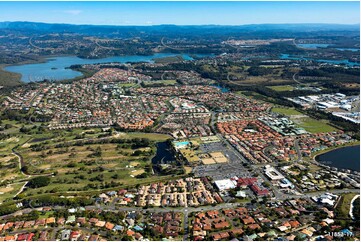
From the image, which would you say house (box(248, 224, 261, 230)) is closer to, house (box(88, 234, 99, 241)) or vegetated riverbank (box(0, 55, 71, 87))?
house (box(88, 234, 99, 241))

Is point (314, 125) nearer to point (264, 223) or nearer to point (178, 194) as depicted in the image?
point (264, 223)

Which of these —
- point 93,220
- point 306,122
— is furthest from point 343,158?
point 93,220

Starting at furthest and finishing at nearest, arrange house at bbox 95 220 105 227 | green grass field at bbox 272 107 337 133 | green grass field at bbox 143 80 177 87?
green grass field at bbox 143 80 177 87
green grass field at bbox 272 107 337 133
house at bbox 95 220 105 227

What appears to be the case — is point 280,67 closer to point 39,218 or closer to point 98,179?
point 98,179

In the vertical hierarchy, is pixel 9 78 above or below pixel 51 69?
above

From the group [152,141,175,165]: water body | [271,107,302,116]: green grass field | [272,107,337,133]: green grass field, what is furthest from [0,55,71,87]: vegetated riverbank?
[272,107,337,133]: green grass field

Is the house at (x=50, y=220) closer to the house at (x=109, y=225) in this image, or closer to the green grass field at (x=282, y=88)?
the house at (x=109, y=225)

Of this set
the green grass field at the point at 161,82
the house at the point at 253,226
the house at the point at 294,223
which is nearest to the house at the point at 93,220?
the house at the point at 253,226
